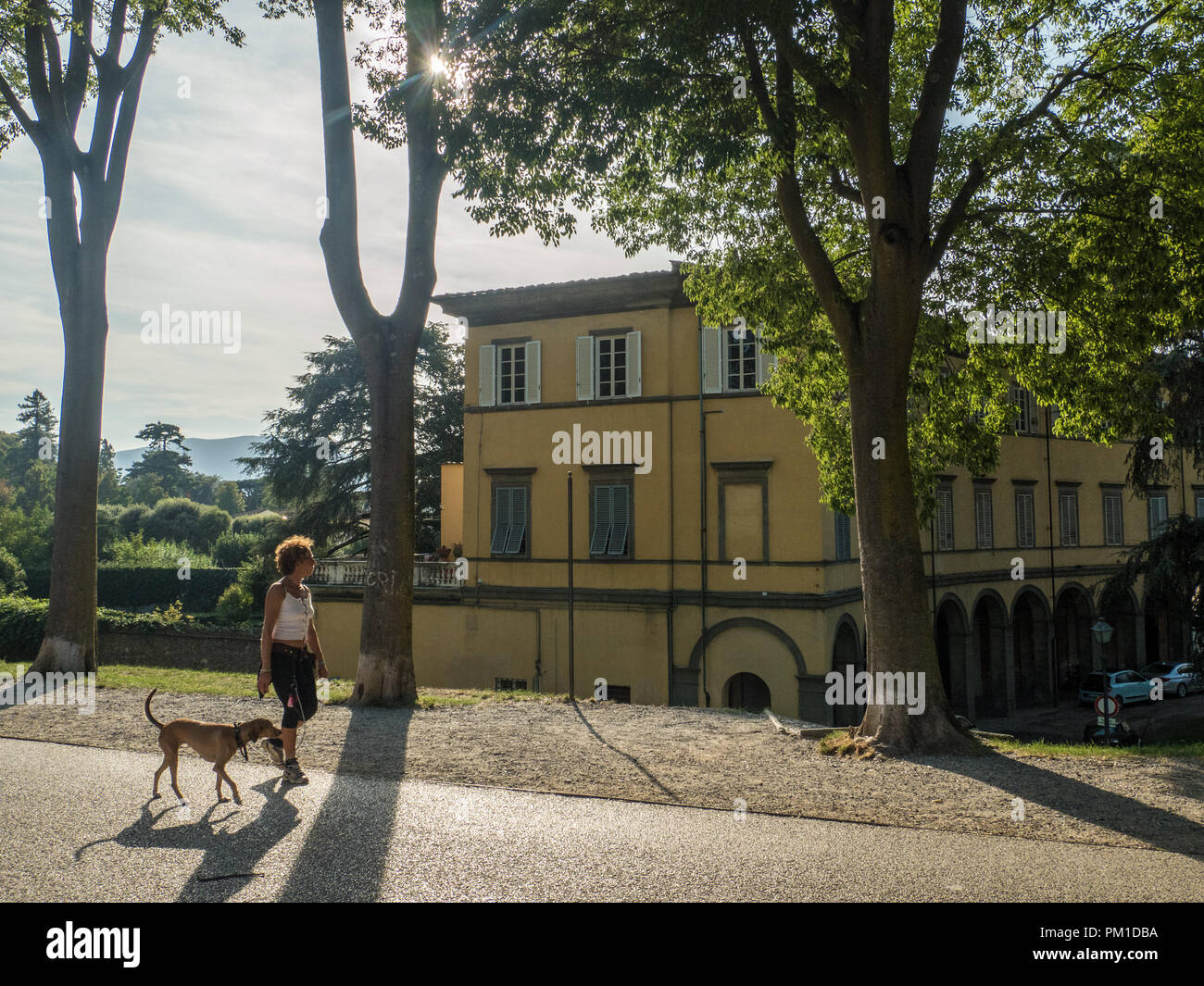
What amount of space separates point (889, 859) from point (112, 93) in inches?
648

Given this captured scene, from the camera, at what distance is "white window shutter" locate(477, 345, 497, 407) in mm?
27500

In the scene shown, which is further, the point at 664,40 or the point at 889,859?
the point at 664,40

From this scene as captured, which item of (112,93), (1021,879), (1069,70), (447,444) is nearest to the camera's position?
(1021,879)

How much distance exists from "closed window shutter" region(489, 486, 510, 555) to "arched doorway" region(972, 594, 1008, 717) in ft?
57.7

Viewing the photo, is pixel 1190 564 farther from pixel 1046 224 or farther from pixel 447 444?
pixel 447 444

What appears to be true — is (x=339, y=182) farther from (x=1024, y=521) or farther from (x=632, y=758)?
(x=1024, y=521)

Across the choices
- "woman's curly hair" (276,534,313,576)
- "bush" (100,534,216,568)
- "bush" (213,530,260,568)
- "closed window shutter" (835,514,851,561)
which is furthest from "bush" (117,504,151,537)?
"woman's curly hair" (276,534,313,576)

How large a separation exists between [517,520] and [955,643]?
1583cm

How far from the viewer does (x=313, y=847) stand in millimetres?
5520

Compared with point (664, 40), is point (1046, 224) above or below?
below

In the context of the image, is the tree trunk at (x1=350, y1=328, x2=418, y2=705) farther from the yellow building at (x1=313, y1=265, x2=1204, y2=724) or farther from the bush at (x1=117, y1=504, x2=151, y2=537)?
the bush at (x1=117, y1=504, x2=151, y2=537)

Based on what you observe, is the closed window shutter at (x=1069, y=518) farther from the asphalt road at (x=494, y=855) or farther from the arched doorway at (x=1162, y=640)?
the asphalt road at (x=494, y=855)

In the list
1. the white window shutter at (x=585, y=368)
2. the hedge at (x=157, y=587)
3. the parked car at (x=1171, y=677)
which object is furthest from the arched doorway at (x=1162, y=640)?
the hedge at (x=157, y=587)
